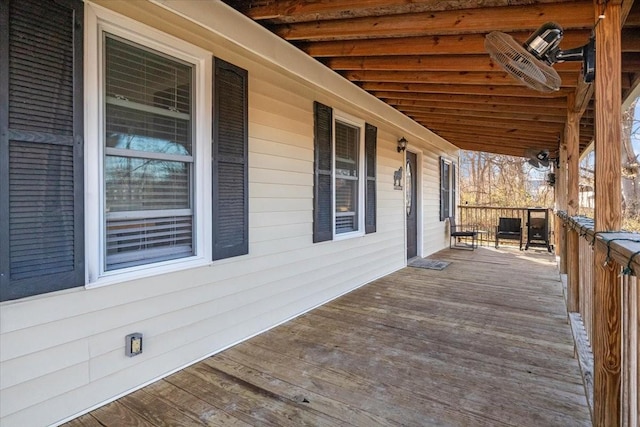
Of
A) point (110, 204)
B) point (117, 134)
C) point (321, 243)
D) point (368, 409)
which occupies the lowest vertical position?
point (368, 409)

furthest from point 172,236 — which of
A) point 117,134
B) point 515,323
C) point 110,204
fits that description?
point 515,323

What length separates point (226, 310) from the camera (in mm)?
2854

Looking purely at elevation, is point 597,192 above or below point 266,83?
below

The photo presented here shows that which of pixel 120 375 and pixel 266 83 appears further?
pixel 266 83

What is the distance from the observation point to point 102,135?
6.75 ft

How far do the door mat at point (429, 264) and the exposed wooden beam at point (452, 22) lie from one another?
4277 millimetres

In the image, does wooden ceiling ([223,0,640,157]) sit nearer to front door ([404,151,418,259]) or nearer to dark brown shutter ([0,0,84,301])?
dark brown shutter ([0,0,84,301])

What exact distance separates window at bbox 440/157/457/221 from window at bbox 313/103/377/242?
3.76 metres

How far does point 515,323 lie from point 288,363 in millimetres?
2335

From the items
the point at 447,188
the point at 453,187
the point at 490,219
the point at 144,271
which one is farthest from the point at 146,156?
the point at 490,219

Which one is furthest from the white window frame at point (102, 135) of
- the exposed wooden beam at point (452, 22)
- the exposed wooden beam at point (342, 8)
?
the exposed wooden beam at point (452, 22)

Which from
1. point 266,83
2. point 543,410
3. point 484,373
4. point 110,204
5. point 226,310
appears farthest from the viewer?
point 266,83

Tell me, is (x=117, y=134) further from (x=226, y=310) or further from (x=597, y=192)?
(x=597, y=192)

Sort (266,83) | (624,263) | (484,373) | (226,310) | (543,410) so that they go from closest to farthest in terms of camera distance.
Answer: (624,263), (543,410), (484,373), (226,310), (266,83)
